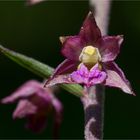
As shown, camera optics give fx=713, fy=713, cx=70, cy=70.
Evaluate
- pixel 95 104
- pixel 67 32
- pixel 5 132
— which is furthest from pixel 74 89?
pixel 67 32

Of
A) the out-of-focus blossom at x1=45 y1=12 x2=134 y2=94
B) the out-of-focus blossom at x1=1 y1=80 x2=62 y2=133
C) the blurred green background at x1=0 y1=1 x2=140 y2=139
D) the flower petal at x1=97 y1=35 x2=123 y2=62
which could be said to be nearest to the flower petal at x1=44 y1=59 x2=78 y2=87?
the out-of-focus blossom at x1=45 y1=12 x2=134 y2=94

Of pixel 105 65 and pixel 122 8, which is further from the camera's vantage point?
pixel 122 8

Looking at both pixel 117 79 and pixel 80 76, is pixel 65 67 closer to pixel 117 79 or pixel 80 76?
pixel 80 76

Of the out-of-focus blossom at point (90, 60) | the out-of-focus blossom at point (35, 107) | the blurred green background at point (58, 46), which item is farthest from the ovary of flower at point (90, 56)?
the blurred green background at point (58, 46)

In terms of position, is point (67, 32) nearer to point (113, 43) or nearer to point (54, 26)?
point (54, 26)

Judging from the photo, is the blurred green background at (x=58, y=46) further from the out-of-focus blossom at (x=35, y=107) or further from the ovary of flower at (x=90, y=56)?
the ovary of flower at (x=90, y=56)

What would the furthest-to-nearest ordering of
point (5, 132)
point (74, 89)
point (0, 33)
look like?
1. point (0, 33)
2. point (5, 132)
3. point (74, 89)

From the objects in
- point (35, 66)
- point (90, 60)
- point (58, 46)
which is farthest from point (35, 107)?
point (58, 46)

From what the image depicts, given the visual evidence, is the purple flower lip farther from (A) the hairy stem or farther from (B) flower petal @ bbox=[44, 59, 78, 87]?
(A) the hairy stem
